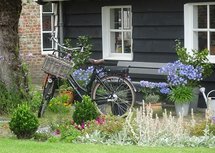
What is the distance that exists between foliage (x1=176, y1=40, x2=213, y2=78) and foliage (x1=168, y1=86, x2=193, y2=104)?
1.66 feet

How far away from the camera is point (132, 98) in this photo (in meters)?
11.3

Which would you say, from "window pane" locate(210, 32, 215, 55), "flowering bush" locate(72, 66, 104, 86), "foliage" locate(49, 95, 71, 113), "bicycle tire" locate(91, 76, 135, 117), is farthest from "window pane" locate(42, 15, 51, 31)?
"bicycle tire" locate(91, 76, 135, 117)

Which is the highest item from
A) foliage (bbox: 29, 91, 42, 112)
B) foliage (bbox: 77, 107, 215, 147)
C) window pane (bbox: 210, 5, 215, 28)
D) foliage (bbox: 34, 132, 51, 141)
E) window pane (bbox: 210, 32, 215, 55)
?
window pane (bbox: 210, 5, 215, 28)

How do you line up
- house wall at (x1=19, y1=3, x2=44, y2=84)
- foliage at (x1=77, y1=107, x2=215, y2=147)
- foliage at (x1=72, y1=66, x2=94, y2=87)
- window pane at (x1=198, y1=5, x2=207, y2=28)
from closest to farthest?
foliage at (x1=77, y1=107, x2=215, y2=147), window pane at (x1=198, y1=5, x2=207, y2=28), foliage at (x1=72, y1=66, x2=94, y2=87), house wall at (x1=19, y1=3, x2=44, y2=84)

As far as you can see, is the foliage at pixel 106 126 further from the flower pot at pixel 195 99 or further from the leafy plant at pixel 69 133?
the flower pot at pixel 195 99

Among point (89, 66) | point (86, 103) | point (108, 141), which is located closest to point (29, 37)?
point (89, 66)

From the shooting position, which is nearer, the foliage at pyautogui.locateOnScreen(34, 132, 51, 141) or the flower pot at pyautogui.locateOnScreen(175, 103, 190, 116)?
the foliage at pyautogui.locateOnScreen(34, 132, 51, 141)

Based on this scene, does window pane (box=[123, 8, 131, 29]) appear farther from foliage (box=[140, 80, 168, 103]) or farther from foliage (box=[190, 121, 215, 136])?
foliage (box=[190, 121, 215, 136])

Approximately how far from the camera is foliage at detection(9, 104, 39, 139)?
336 inches

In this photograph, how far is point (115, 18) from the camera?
1410cm

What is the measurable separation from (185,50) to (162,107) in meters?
1.34

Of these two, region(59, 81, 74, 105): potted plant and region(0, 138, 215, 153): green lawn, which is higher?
region(59, 81, 74, 105): potted plant

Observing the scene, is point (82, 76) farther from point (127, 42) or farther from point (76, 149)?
point (76, 149)

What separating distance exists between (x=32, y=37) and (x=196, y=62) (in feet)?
29.2
